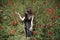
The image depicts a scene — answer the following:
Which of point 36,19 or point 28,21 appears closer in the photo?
point 28,21

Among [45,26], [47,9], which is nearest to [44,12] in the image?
[47,9]

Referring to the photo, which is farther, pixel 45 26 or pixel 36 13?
pixel 36 13

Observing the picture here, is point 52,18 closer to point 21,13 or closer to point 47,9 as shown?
point 47,9

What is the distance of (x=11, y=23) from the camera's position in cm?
812

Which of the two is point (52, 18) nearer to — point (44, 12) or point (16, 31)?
point (44, 12)

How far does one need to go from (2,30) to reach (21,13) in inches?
48.4

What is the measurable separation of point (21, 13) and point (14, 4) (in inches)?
16.7

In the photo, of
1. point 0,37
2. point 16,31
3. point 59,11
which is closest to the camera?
point 0,37

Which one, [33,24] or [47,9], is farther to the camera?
[47,9]

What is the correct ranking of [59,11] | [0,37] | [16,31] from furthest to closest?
[59,11] → [16,31] → [0,37]

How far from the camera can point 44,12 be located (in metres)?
8.36

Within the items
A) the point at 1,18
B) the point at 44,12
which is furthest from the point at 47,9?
the point at 1,18

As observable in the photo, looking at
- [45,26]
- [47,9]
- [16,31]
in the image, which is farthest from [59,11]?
[16,31]

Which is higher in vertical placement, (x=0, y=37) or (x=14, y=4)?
(x=14, y=4)
